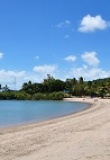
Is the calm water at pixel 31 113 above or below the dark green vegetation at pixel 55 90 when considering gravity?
below

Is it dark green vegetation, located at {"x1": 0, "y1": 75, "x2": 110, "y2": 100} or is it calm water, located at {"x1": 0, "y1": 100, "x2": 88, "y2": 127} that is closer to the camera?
calm water, located at {"x1": 0, "y1": 100, "x2": 88, "y2": 127}

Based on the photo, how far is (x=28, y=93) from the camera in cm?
17625

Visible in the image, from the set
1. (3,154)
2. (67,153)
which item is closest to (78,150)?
(67,153)

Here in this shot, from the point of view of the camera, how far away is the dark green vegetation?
512 ft

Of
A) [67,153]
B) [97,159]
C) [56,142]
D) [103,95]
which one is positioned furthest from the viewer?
[103,95]

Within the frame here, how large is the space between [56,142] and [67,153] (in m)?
2.95

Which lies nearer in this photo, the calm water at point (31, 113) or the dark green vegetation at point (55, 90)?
the calm water at point (31, 113)

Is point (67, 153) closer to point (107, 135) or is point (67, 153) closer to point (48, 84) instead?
point (107, 135)

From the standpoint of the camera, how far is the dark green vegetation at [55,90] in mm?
156125

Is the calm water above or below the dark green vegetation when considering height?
below

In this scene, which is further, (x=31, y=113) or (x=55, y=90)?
(x=55, y=90)

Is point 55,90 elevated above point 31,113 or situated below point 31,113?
above

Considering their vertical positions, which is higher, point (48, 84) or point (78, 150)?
point (48, 84)

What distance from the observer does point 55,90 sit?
173750mm
